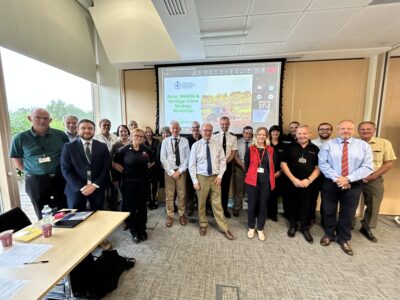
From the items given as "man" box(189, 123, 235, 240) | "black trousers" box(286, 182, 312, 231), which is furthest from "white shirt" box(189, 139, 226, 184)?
"black trousers" box(286, 182, 312, 231)

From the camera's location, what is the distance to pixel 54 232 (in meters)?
1.52

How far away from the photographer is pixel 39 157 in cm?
222

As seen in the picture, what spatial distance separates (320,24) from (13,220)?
3.95 meters

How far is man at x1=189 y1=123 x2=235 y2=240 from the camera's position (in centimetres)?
275

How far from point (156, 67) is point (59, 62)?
5.49 ft

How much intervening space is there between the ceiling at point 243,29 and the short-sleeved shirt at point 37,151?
6.62ft

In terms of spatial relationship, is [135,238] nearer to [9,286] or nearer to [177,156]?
[177,156]

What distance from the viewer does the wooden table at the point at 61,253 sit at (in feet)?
3.35

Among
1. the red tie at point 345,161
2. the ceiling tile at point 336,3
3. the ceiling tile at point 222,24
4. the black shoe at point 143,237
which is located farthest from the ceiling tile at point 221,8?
the black shoe at point 143,237

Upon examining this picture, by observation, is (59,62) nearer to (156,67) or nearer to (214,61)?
(156,67)

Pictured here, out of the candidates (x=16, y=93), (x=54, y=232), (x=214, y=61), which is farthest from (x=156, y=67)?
(x=54, y=232)

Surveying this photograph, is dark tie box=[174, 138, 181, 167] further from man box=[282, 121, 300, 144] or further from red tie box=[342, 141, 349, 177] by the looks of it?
red tie box=[342, 141, 349, 177]

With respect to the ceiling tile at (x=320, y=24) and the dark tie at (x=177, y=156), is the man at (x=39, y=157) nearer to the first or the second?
the dark tie at (x=177, y=156)

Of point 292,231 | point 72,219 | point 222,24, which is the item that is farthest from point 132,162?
point 292,231
